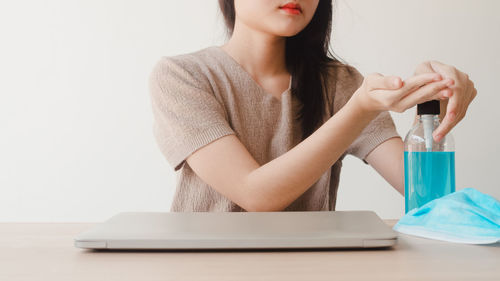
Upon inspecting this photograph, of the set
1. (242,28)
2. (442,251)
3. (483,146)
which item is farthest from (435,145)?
(483,146)

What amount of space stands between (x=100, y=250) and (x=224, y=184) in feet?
1.44

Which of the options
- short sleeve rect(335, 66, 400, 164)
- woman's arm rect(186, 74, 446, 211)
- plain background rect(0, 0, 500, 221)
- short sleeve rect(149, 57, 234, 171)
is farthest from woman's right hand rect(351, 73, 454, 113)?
plain background rect(0, 0, 500, 221)

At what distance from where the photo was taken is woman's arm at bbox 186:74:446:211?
30.5 inches

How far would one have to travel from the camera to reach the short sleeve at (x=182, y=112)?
1073 mm

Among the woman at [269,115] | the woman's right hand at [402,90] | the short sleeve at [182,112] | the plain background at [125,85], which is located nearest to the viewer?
the woman's right hand at [402,90]

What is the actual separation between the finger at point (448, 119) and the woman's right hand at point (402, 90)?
42 millimetres

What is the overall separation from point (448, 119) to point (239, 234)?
39 cm

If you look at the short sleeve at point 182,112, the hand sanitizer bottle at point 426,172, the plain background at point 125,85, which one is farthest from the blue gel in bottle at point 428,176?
the plain background at point 125,85

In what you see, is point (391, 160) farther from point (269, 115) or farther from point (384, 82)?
point (384, 82)

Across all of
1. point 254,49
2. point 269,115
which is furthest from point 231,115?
point 254,49

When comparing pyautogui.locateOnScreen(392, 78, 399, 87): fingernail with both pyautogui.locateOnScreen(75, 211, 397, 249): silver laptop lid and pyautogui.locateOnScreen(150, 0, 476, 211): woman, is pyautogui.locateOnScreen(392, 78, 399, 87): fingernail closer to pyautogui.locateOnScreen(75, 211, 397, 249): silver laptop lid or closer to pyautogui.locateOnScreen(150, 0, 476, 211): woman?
pyautogui.locateOnScreen(150, 0, 476, 211): woman

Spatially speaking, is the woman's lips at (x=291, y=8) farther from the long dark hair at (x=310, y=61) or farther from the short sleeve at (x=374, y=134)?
the short sleeve at (x=374, y=134)

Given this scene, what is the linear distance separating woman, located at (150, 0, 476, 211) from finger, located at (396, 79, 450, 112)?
0.05 meters

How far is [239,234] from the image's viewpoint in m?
0.61
